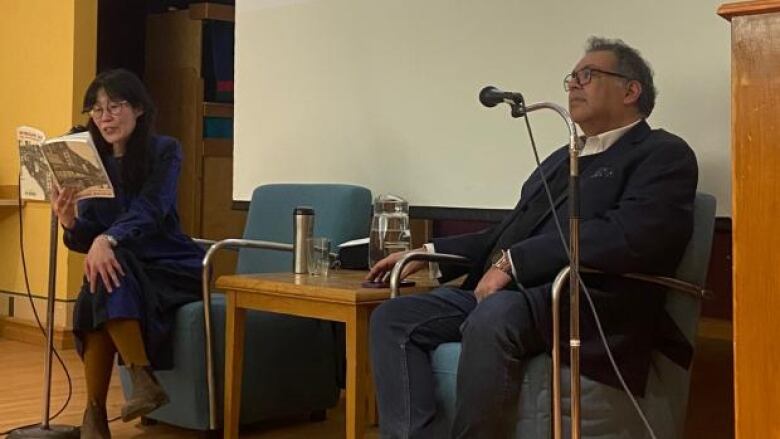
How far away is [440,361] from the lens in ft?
7.91

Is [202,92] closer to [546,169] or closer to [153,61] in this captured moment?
[153,61]

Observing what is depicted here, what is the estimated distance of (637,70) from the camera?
257cm

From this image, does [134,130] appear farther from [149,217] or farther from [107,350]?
[107,350]

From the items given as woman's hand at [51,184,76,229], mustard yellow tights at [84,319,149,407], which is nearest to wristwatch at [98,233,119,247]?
woman's hand at [51,184,76,229]

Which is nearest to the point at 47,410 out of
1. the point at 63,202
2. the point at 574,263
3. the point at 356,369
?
the point at 63,202

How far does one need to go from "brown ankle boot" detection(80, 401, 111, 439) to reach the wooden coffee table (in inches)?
14.2

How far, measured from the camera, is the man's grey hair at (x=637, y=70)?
8.41 ft

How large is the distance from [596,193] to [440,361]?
546 mm

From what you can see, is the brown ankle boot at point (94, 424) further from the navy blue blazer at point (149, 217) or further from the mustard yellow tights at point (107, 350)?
the navy blue blazer at point (149, 217)

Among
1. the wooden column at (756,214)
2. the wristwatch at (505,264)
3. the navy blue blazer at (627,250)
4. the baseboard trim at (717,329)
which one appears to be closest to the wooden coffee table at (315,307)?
the wristwatch at (505,264)

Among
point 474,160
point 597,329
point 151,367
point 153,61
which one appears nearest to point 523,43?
point 474,160

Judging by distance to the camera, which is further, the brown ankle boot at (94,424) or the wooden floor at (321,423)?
the wooden floor at (321,423)

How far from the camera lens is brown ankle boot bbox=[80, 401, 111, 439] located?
2957 millimetres

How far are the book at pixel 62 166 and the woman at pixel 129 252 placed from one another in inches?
2.6
